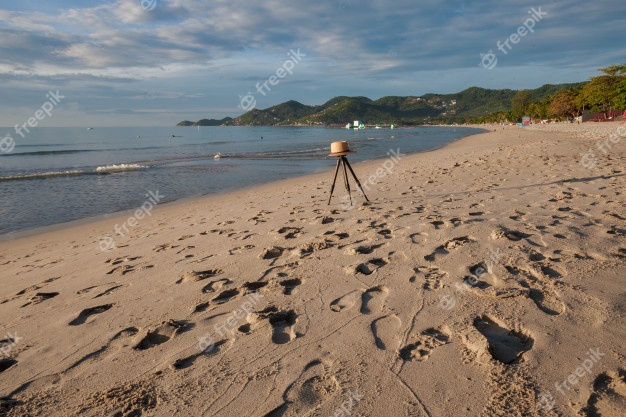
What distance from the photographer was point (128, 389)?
2.91 m

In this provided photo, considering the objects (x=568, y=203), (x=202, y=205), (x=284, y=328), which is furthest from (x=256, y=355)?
(x=202, y=205)

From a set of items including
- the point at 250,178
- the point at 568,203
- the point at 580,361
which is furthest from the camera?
the point at 250,178

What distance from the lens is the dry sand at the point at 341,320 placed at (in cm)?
267

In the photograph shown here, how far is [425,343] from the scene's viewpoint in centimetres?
317

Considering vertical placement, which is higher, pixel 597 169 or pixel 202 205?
pixel 597 169

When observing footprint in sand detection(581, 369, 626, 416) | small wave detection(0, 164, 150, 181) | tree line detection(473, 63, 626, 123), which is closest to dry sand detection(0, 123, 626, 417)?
footprint in sand detection(581, 369, 626, 416)

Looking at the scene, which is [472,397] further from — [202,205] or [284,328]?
[202,205]

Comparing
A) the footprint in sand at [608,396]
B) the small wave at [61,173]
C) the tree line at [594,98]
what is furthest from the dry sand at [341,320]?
the tree line at [594,98]

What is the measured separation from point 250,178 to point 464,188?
12968 millimetres

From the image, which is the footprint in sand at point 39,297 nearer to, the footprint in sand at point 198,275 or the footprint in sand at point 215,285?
the footprint in sand at point 198,275

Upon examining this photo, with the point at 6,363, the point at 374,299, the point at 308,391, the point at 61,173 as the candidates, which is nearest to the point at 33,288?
the point at 6,363

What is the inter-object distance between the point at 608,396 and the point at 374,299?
211cm

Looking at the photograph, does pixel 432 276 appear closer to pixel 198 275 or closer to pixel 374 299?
pixel 374 299

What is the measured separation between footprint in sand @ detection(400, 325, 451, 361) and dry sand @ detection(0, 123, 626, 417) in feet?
0.06
